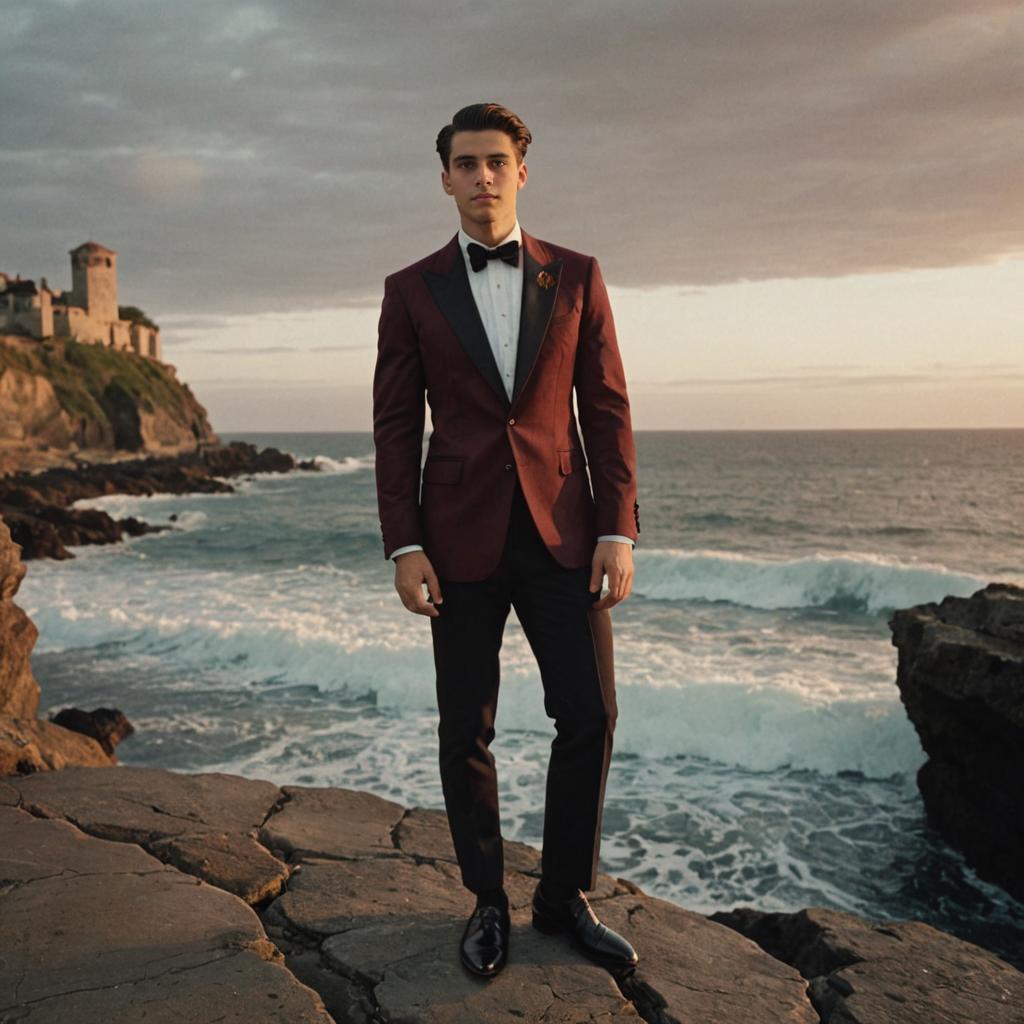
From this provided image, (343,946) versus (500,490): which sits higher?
(500,490)

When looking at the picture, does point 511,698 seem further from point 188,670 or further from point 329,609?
point 329,609

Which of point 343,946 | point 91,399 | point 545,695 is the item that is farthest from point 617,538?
point 91,399

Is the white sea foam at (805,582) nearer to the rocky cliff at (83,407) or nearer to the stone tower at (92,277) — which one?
the rocky cliff at (83,407)

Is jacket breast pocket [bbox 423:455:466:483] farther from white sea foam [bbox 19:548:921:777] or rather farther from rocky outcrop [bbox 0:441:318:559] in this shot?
rocky outcrop [bbox 0:441:318:559]

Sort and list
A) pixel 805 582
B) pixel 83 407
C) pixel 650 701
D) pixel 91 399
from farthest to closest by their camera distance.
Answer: pixel 91 399 < pixel 83 407 < pixel 805 582 < pixel 650 701

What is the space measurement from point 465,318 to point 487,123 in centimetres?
59

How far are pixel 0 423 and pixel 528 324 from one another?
5622 centimetres

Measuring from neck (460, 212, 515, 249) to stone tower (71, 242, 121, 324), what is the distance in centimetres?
7645

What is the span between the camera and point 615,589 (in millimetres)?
2873

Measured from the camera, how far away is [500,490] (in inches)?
112

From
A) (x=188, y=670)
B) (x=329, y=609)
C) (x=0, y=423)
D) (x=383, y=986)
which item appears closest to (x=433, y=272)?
(x=383, y=986)

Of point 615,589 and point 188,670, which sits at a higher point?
point 615,589

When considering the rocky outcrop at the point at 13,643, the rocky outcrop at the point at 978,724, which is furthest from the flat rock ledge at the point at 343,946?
the rocky outcrop at the point at 978,724

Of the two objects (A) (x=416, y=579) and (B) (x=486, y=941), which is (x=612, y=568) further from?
(B) (x=486, y=941)
